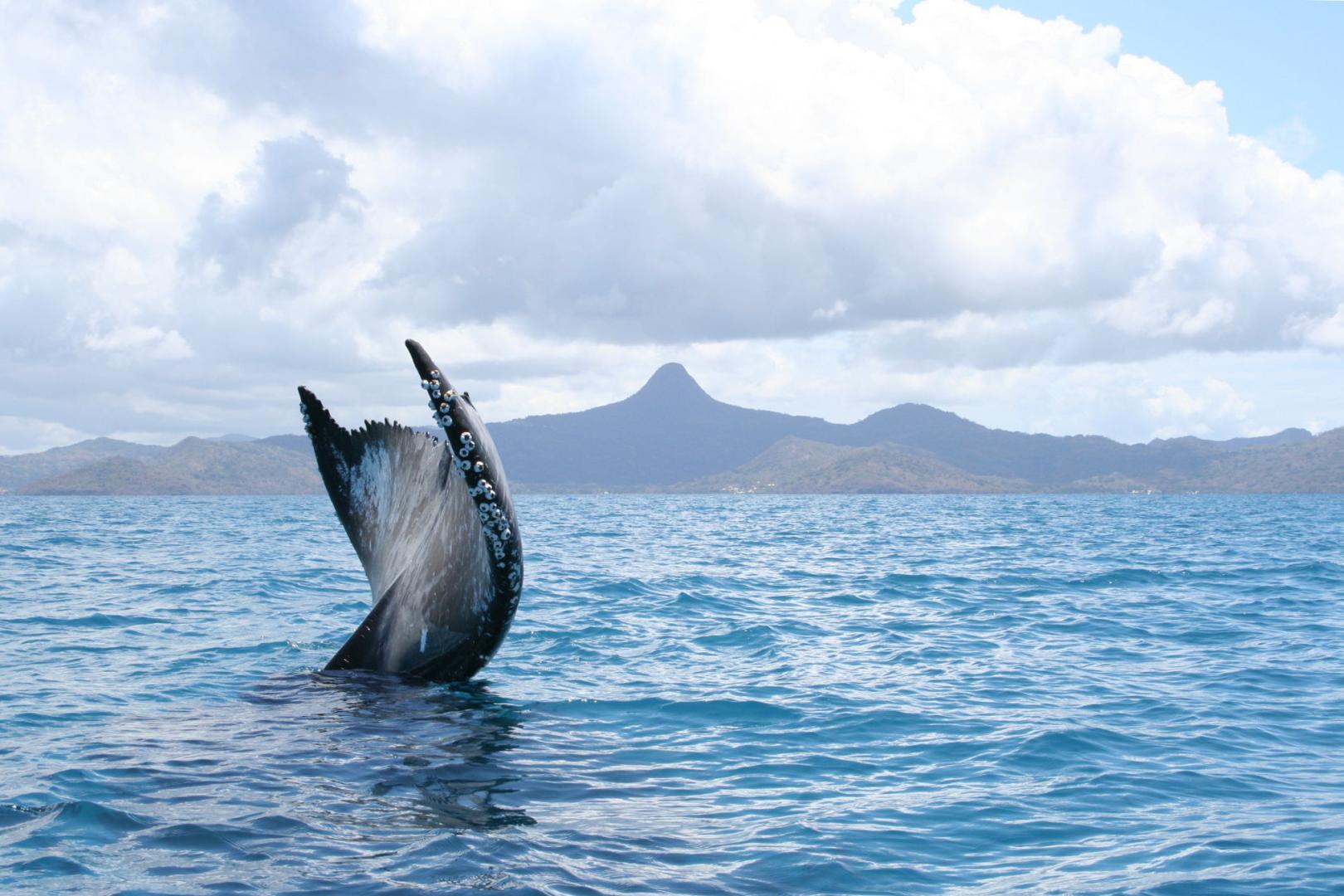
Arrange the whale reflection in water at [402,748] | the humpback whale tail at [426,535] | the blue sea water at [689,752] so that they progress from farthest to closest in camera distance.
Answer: the humpback whale tail at [426,535]
the whale reflection in water at [402,748]
the blue sea water at [689,752]

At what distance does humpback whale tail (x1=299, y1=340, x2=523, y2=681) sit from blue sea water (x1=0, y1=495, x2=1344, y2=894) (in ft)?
2.12

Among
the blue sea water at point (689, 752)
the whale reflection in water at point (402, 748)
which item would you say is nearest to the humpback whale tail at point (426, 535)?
the whale reflection in water at point (402, 748)

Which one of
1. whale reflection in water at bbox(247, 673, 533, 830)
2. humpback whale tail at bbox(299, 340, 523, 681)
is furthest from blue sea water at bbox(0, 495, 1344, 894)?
humpback whale tail at bbox(299, 340, 523, 681)

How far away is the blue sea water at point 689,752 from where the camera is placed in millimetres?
6164

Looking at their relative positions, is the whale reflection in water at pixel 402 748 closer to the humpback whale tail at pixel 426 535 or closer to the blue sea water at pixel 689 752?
the blue sea water at pixel 689 752

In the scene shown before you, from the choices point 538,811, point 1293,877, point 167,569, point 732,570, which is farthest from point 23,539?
point 1293,877

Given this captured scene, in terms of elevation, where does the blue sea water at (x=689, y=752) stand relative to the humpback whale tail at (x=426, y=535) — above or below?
below

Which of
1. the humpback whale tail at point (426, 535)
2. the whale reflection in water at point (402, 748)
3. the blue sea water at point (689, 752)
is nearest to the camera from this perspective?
the blue sea water at point (689, 752)

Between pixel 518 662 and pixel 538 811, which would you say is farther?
pixel 518 662

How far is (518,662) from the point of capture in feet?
45.2

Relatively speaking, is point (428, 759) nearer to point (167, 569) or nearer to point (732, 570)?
point (732, 570)

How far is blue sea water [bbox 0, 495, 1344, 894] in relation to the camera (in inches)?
243

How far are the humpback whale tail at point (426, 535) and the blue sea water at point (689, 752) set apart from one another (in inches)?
25.5

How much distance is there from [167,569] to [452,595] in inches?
964
